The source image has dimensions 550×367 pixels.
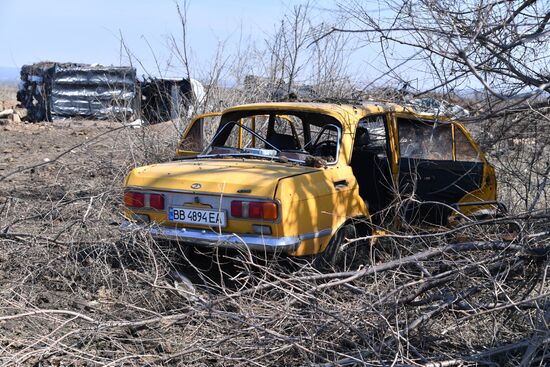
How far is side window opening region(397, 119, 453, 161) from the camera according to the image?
6.76m

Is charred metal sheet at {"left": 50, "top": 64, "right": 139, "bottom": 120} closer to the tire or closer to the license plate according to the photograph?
the license plate

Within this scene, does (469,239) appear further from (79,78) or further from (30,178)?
(79,78)

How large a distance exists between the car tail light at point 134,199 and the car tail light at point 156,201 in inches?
3.2

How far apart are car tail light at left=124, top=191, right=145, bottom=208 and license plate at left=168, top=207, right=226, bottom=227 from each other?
0.27 m

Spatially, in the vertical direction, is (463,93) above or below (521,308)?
above

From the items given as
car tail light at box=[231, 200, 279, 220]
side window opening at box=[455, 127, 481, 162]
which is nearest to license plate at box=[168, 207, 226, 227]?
car tail light at box=[231, 200, 279, 220]

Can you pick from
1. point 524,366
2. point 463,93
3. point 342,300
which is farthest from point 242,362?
point 463,93

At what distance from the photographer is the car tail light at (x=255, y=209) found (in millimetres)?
5203

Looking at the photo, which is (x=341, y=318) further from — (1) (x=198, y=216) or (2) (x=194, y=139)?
(2) (x=194, y=139)

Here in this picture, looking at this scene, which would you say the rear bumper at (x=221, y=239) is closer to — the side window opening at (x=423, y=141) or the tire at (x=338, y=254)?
the tire at (x=338, y=254)

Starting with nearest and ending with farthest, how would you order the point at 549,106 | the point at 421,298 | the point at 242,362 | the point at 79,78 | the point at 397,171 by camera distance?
the point at 242,362, the point at 421,298, the point at 549,106, the point at 397,171, the point at 79,78

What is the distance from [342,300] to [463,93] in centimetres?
177

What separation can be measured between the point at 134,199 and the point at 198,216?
24.3 inches

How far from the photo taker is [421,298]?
452 centimetres
